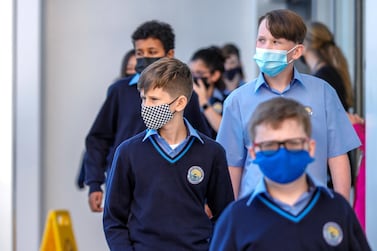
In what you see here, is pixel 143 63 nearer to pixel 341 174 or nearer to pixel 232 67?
pixel 341 174

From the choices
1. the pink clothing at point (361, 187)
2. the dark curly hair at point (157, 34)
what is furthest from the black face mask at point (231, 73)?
the dark curly hair at point (157, 34)

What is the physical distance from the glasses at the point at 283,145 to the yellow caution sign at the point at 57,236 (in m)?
3.10

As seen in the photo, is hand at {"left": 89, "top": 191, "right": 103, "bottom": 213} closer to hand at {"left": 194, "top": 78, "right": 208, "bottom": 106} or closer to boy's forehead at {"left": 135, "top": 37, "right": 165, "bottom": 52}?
boy's forehead at {"left": 135, "top": 37, "right": 165, "bottom": 52}

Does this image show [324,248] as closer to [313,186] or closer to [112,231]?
[313,186]

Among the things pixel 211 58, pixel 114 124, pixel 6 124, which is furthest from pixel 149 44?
pixel 211 58

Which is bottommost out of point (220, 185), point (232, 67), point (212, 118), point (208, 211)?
point (208, 211)

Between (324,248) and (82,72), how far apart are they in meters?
5.29

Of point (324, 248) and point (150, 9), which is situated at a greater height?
point (150, 9)

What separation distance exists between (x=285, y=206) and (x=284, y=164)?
0.16 metres

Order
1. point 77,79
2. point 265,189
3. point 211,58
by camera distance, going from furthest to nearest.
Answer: point 77,79 < point 211,58 < point 265,189

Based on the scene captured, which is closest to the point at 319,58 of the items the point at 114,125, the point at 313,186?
the point at 114,125

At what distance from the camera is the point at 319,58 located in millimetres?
7363

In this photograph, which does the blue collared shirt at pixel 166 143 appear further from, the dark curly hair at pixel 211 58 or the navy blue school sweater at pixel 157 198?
the dark curly hair at pixel 211 58

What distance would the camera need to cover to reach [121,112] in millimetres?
6145
